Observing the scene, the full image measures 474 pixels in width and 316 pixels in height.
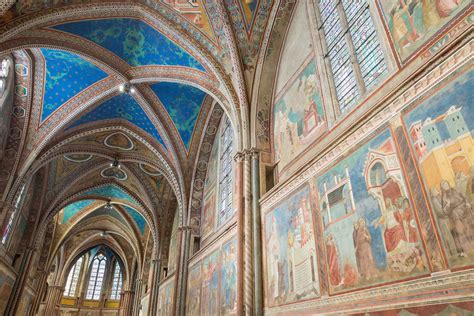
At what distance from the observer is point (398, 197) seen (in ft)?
13.5

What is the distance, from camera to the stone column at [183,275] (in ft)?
39.3

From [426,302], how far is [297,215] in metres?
2.90

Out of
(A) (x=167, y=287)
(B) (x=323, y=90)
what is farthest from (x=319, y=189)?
(A) (x=167, y=287)

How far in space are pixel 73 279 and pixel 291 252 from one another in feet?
109

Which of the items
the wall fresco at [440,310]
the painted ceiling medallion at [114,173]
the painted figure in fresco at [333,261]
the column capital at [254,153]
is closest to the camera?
the wall fresco at [440,310]

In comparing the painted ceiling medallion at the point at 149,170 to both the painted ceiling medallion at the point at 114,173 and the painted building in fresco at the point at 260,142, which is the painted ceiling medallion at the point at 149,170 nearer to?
the painted building in fresco at the point at 260,142

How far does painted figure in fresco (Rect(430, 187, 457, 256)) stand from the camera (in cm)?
339

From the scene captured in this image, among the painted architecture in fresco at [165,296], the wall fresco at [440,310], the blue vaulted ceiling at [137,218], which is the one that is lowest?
the wall fresco at [440,310]

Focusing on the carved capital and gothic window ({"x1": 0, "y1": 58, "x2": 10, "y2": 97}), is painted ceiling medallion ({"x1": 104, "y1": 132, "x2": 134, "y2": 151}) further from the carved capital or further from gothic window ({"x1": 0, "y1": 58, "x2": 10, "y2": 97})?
the carved capital

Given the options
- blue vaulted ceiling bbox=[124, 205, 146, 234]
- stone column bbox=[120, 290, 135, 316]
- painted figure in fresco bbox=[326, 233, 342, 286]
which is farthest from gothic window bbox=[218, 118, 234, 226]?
stone column bbox=[120, 290, 135, 316]

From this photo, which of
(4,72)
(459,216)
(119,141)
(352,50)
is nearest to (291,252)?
(459,216)

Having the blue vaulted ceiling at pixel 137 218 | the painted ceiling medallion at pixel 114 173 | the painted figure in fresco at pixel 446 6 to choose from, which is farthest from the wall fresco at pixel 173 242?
the painted figure in fresco at pixel 446 6

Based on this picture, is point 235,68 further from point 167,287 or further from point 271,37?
point 167,287

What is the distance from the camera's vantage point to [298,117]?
24.2 ft
